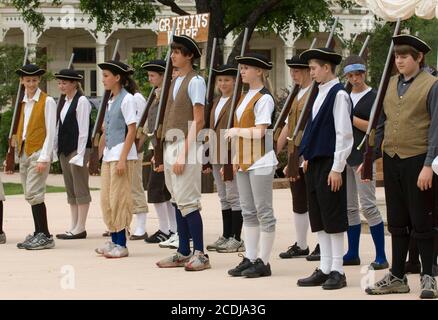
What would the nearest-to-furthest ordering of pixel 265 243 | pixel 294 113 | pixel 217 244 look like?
pixel 265 243 < pixel 294 113 < pixel 217 244

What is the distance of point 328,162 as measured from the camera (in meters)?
9.09

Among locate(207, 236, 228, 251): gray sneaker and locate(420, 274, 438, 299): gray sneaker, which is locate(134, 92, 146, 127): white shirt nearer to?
locate(207, 236, 228, 251): gray sneaker

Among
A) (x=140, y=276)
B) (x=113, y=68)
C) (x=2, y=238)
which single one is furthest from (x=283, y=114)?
(x=2, y=238)

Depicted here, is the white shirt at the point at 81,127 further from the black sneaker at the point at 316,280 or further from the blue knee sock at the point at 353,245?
the black sneaker at the point at 316,280

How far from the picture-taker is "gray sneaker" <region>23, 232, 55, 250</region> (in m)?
12.1

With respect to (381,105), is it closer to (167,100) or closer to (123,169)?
(167,100)

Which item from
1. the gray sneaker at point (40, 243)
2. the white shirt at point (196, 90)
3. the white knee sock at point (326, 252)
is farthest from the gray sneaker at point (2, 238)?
the white knee sock at point (326, 252)

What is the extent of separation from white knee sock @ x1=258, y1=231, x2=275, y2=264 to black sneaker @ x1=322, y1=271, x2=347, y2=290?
3.00 ft

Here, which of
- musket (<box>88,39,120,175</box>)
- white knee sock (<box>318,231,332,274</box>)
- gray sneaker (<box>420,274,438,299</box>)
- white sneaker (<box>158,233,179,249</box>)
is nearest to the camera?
gray sneaker (<box>420,274,438,299</box>)

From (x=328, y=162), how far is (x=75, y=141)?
15.0ft

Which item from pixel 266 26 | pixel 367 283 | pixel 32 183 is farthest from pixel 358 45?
pixel 367 283

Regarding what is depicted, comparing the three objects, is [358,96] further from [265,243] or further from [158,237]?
[158,237]

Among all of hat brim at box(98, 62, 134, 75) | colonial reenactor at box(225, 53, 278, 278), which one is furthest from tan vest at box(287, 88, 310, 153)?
hat brim at box(98, 62, 134, 75)

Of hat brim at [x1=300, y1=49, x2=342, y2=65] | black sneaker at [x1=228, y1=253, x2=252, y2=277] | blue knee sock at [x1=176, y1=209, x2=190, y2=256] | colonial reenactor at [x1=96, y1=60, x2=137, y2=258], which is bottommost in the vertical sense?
black sneaker at [x1=228, y1=253, x2=252, y2=277]
